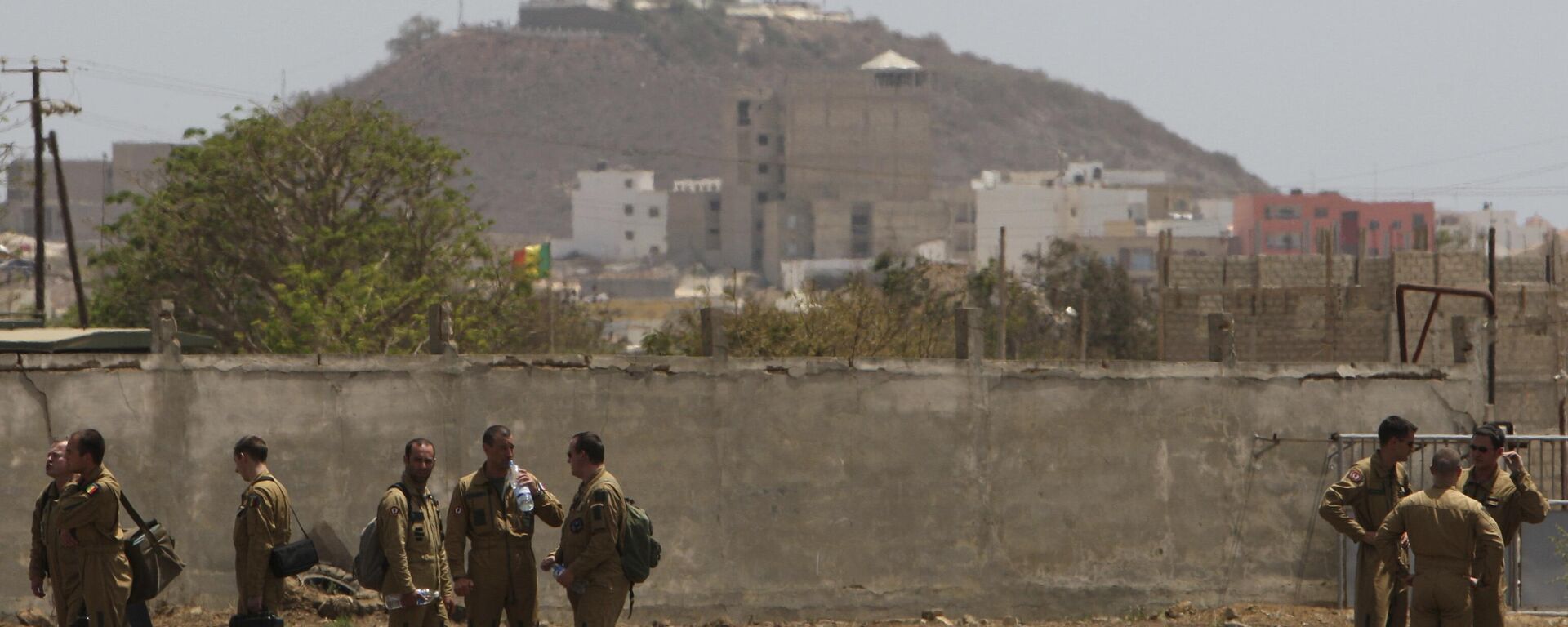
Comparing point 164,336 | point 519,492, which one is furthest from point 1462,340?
point 164,336

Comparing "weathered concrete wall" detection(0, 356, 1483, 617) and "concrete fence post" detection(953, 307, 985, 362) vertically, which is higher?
"concrete fence post" detection(953, 307, 985, 362)

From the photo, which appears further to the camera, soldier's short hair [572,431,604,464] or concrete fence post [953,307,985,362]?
concrete fence post [953,307,985,362]

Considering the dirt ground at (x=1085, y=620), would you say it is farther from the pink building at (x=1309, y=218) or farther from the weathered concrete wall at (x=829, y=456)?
the pink building at (x=1309, y=218)

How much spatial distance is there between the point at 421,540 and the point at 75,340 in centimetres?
486

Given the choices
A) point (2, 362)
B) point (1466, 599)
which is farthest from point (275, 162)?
point (1466, 599)

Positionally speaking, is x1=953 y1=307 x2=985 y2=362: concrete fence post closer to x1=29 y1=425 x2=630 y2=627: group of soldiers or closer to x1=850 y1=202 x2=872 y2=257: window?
x1=29 y1=425 x2=630 y2=627: group of soldiers

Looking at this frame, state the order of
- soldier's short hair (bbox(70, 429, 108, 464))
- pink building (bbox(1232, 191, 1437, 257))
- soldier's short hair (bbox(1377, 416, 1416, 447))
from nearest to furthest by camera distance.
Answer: soldier's short hair (bbox(70, 429, 108, 464))
soldier's short hair (bbox(1377, 416, 1416, 447))
pink building (bbox(1232, 191, 1437, 257))

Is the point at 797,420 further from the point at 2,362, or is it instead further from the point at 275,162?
the point at 275,162

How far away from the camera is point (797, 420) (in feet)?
36.8

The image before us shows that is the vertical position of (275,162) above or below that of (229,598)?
above

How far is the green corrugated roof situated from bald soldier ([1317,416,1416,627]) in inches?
293

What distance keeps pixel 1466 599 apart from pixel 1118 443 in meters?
3.52

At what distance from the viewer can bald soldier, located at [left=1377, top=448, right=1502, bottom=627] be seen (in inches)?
320

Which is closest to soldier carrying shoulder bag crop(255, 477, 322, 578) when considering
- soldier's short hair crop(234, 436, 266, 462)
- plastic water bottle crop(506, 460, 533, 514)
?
soldier's short hair crop(234, 436, 266, 462)
